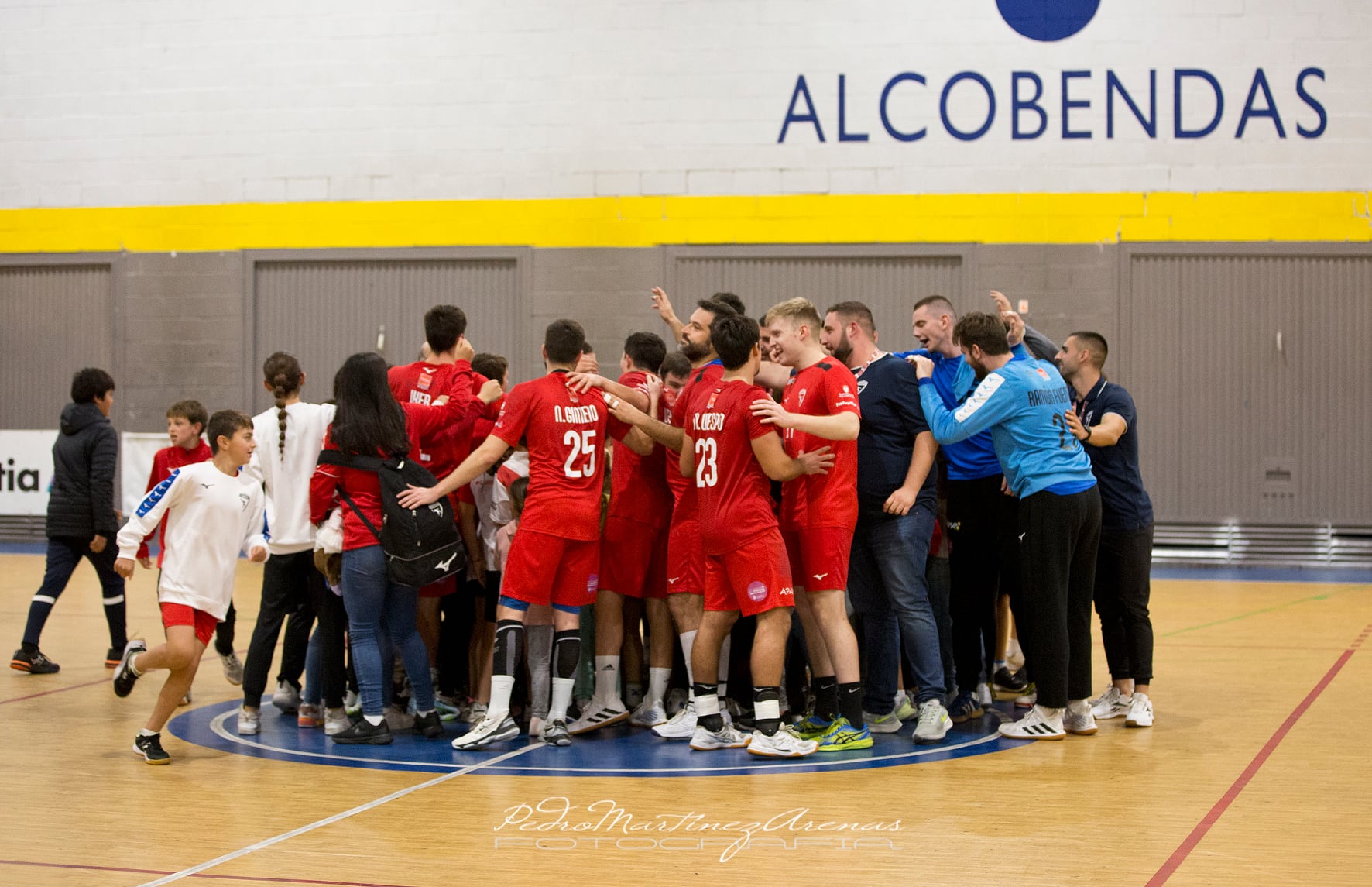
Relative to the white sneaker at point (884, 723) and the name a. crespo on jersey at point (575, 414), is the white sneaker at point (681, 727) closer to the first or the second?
the white sneaker at point (884, 723)

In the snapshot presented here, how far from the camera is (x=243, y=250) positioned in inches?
569

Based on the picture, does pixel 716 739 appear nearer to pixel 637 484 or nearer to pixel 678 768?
pixel 678 768

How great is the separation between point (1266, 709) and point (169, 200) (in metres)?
12.5

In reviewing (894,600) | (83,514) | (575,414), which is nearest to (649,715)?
(894,600)

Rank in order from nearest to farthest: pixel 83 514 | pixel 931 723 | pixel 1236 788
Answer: pixel 1236 788 → pixel 931 723 → pixel 83 514

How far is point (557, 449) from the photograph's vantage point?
18.9ft

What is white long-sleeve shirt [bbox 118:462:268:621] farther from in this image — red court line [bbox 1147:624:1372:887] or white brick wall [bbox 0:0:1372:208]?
white brick wall [bbox 0:0:1372:208]

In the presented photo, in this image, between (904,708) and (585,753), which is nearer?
(585,753)

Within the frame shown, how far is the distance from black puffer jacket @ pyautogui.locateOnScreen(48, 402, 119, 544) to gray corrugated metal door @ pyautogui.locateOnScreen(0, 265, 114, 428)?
686 cm

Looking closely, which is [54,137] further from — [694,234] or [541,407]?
[541,407]

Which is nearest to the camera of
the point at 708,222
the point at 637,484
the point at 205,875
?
the point at 205,875

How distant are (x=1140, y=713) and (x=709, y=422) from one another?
2.61 m

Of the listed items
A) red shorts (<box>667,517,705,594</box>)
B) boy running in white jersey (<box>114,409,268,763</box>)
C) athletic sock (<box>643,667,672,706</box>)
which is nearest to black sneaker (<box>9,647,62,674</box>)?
boy running in white jersey (<box>114,409,268,763</box>)

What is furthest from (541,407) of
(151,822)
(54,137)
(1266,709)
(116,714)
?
(54,137)
